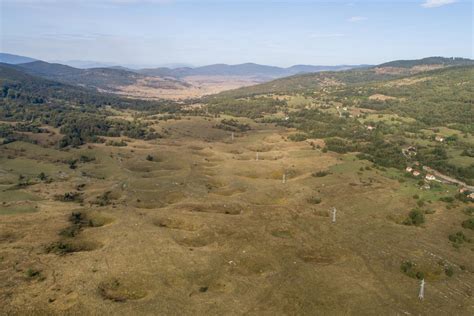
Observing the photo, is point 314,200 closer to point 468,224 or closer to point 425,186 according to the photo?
point 425,186

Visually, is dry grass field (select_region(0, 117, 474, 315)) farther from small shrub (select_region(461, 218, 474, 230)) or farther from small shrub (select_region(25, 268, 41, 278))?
small shrub (select_region(461, 218, 474, 230))

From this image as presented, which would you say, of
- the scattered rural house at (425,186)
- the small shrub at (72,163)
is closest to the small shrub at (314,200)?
the scattered rural house at (425,186)

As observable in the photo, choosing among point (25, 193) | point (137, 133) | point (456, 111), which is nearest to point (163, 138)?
point (137, 133)

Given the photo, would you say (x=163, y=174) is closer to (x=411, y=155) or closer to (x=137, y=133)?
(x=137, y=133)

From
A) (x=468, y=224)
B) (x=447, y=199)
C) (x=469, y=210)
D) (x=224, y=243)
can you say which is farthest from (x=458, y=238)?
(x=224, y=243)

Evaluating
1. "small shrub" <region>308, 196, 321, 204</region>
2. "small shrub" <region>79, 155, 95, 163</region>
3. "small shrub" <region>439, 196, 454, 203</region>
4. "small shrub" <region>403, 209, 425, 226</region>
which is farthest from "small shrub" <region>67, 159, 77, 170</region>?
"small shrub" <region>439, 196, 454, 203</region>

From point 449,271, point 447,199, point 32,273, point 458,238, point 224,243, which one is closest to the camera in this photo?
point 32,273

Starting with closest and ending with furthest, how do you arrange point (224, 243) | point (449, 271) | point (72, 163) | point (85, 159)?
point (449, 271), point (224, 243), point (72, 163), point (85, 159)

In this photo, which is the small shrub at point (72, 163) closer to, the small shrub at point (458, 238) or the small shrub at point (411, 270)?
the small shrub at point (411, 270)
